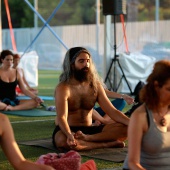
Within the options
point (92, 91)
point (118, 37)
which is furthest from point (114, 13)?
point (92, 91)

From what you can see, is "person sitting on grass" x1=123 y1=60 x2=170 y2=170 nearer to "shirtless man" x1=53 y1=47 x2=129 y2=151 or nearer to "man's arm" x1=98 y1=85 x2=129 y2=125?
"shirtless man" x1=53 y1=47 x2=129 y2=151

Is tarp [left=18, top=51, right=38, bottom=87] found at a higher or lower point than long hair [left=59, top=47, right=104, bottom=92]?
lower

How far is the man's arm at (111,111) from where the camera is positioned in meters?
6.56

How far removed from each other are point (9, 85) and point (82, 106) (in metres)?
4.09

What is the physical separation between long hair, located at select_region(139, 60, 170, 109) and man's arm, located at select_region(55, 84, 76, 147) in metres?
2.42

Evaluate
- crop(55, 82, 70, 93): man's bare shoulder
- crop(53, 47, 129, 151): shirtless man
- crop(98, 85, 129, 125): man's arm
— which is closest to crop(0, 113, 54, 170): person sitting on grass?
crop(53, 47, 129, 151): shirtless man

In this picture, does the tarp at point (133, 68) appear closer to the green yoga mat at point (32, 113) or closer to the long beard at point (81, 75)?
the green yoga mat at point (32, 113)

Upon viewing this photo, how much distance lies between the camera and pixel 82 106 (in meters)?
6.67

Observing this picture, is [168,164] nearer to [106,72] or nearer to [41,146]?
[41,146]

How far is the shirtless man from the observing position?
21.3 ft

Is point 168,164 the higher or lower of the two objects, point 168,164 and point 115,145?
the higher

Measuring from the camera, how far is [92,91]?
6664 millimetres

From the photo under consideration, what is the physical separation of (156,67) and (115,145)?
10.4 feet

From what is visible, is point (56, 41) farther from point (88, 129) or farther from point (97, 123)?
point (88, 129)
